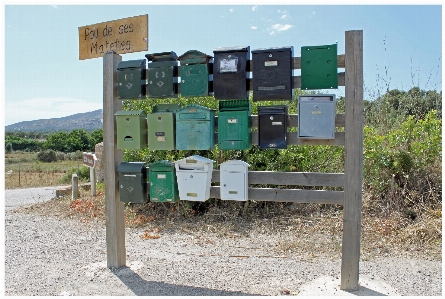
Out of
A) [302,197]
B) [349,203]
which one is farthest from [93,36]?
[349,203]

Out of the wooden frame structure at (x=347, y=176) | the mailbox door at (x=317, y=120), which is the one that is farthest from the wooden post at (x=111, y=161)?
the mailbox door at (x=317, y=120)

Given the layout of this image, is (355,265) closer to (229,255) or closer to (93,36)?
(229,255)

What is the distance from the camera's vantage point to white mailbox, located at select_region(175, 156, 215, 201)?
4086mm

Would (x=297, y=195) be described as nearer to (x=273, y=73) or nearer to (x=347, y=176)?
(x=347, y=176)

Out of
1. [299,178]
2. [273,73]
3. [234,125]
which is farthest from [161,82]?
[299,178]

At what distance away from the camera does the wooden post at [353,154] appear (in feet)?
11.9

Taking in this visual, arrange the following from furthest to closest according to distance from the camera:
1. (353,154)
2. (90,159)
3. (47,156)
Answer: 1. (47,156)
2. (90,159)
3. (353,154)

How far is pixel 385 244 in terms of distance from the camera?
5.06 metres

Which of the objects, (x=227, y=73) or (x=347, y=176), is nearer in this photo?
(x=347, y=176)

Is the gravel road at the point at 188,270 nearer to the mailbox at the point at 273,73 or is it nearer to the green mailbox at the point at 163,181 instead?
the green mailbox at the point at 163,181

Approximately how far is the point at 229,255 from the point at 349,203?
184 centimetres

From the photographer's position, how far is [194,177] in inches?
162

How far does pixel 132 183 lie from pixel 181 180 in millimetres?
542

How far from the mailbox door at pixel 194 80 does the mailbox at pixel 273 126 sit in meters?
0.62
